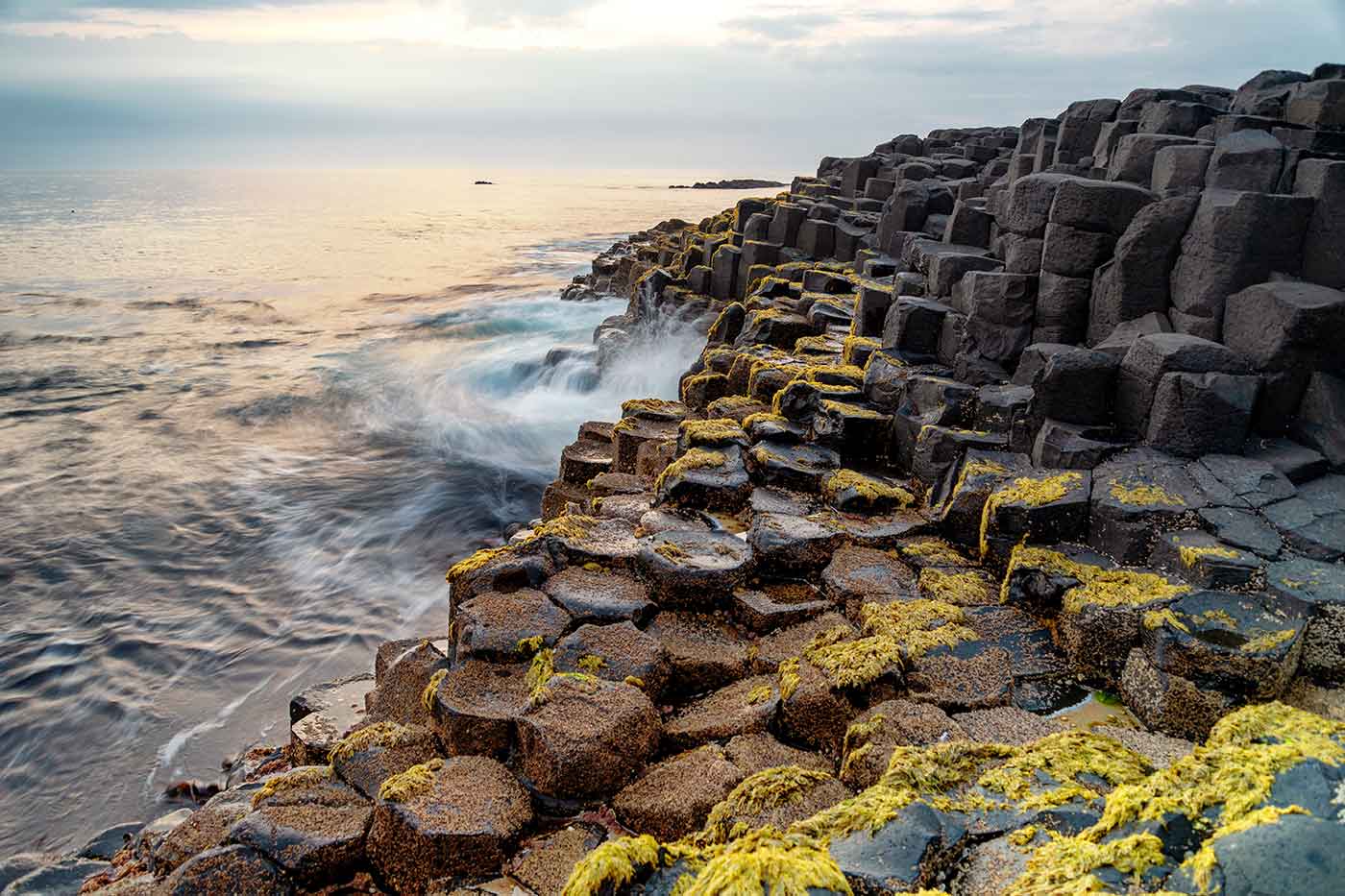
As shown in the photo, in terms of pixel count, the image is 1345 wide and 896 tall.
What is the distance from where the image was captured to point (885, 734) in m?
3.22

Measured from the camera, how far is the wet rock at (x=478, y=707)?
3635mm

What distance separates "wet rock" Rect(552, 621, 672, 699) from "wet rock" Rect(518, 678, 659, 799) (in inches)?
7.0

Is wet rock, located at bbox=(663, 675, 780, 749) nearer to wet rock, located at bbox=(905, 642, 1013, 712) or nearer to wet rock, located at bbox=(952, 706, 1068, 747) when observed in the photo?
wet rock, located at bbox=(905, 642, 1013, 712)

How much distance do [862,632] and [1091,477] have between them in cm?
167

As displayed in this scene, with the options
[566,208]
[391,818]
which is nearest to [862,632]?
[391,818]

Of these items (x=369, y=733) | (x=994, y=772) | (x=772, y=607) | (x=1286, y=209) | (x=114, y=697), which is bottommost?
(x=114, y=697)

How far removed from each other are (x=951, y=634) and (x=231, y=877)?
10.9 ft

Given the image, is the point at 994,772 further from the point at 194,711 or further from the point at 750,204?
the point at 750,204

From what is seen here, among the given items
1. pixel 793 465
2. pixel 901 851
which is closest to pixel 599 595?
pixel 793 465

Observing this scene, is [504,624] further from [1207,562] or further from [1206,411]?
[1206,411]

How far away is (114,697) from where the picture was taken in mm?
7438

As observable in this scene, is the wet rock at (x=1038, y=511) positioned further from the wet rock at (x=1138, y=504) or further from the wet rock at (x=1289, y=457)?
the wet rock at (x=1289, y=457)

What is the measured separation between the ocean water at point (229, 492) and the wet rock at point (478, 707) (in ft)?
12.0

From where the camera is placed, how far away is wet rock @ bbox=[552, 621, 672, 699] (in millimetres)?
3881
